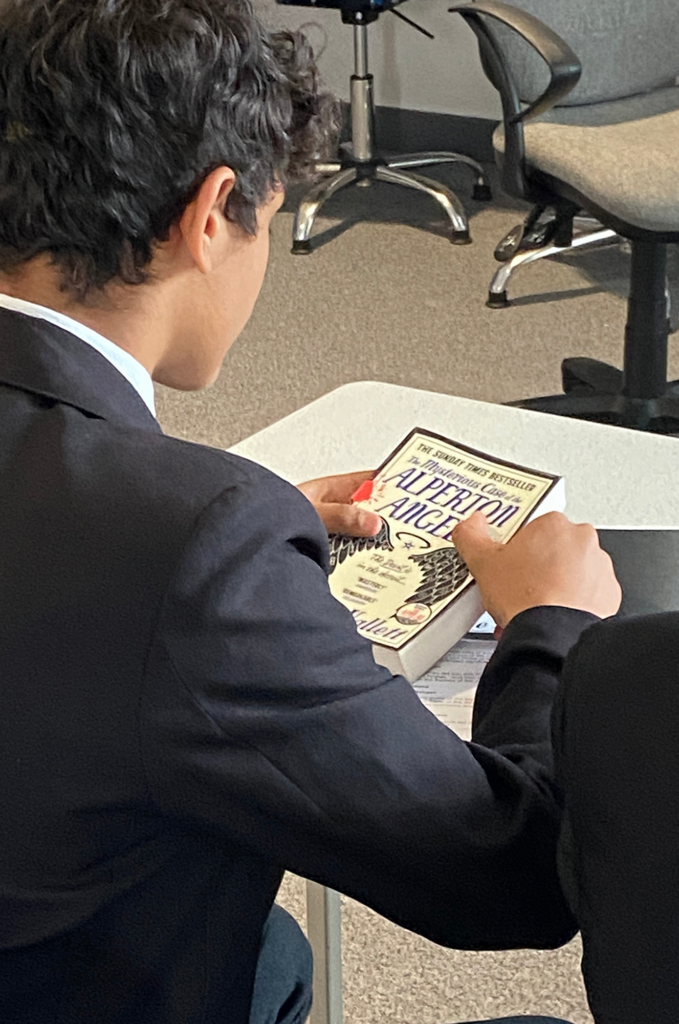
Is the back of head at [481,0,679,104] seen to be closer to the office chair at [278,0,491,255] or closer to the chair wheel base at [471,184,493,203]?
the office chair at [278,0,491,255]

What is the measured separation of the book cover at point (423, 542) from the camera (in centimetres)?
95

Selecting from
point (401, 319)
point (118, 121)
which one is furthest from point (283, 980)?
point (401, 319)

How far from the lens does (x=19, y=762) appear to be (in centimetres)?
68

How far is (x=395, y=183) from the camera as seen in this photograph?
Answer: 142 inches

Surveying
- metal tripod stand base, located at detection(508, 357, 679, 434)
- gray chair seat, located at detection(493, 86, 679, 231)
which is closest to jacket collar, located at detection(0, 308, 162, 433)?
gray chair seat, located at detection(493, 86, 679, 231)

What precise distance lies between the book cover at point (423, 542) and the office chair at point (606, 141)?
3.77 feet

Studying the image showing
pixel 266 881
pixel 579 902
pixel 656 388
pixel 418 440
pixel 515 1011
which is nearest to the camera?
pixel 579 902

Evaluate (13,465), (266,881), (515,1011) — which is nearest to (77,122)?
(13,465)

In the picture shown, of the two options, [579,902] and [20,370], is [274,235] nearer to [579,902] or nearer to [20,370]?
[20,370]

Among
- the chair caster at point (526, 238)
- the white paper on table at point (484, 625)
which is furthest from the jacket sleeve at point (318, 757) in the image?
the chair caster at point (526, 238)

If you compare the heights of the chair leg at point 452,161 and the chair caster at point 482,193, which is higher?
the chair leg at point 452,161

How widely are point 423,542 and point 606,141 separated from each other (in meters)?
1.49

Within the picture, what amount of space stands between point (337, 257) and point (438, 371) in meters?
0.71

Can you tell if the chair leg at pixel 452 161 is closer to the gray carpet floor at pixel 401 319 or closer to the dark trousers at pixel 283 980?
the gray carpet floor at pixel 401 319
